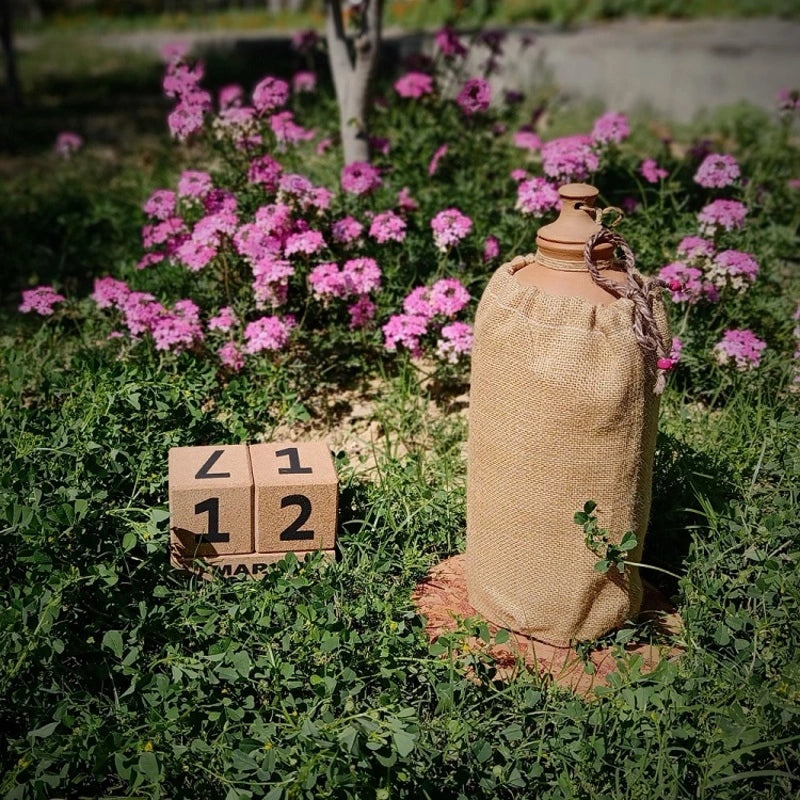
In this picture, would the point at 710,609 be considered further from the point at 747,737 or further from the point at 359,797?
the point at 359,797

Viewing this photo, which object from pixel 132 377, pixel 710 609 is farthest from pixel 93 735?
pixel 710 609

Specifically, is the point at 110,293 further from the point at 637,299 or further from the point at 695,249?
the point at 695,249

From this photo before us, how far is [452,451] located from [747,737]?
1.56 meters

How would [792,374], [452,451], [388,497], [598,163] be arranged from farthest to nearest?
[598,163] → [792,374] → [452,451] → [388,497]

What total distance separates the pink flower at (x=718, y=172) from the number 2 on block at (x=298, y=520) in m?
2.40

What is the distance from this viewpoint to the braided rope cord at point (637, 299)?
2.36 m

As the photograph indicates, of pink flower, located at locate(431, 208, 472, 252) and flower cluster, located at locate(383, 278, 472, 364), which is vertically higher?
pink flower, located at locate(431, 208, 472, 252)

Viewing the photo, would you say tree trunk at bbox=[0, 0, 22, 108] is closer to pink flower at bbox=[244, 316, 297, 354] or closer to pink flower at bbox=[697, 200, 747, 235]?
pink flower at bbox=[244, 316, 297, 354]

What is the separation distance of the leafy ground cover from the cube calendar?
91mm

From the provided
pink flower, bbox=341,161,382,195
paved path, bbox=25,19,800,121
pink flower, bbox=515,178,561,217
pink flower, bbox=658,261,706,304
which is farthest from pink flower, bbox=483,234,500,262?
paved path, bbox=25,19,800,121

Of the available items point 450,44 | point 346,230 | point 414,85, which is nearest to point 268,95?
point 346,230

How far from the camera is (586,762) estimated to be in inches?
85.7

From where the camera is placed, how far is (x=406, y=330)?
3502mm

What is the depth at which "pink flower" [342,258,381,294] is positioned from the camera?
3527mm
